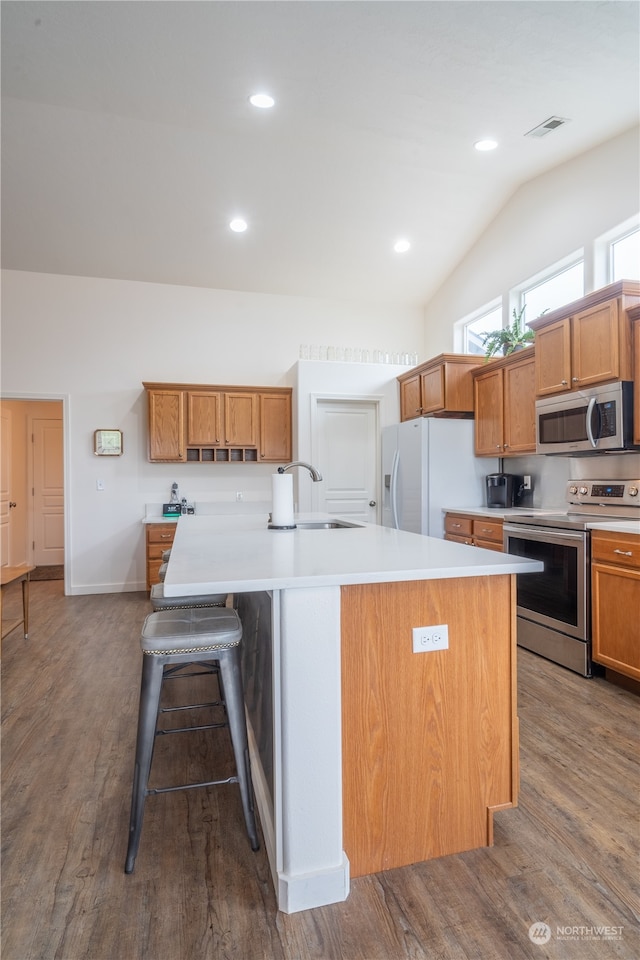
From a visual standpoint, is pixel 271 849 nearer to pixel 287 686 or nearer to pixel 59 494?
pixel 287 686

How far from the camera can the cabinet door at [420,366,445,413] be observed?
4.70 m

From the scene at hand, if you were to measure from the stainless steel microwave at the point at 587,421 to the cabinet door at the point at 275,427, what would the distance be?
8.82ft

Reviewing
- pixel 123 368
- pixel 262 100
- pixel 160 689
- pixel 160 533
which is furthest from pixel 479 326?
pixel 160 689

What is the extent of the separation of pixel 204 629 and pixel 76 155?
406 cm

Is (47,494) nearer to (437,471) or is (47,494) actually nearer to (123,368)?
(123,368)

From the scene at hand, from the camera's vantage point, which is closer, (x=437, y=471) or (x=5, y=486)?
(x=437, y=471)

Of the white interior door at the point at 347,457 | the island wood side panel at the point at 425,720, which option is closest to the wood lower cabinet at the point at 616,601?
the island wood side panel at the point at 425,720

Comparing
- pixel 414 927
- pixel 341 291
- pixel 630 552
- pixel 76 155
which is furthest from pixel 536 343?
pixel 76 155

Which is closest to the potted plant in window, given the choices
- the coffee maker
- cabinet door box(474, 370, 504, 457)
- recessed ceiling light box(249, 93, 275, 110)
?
cabinet door box(474, 370, 504, 457)

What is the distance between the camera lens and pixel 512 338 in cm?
434

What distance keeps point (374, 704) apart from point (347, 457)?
421cm

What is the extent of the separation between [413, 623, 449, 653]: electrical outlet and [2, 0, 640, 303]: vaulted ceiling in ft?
10.2

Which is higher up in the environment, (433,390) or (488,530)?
(433,390)

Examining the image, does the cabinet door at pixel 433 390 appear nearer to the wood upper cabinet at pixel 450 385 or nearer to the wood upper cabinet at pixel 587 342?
Answer: the wood upper cabinet at pixel 450 385
